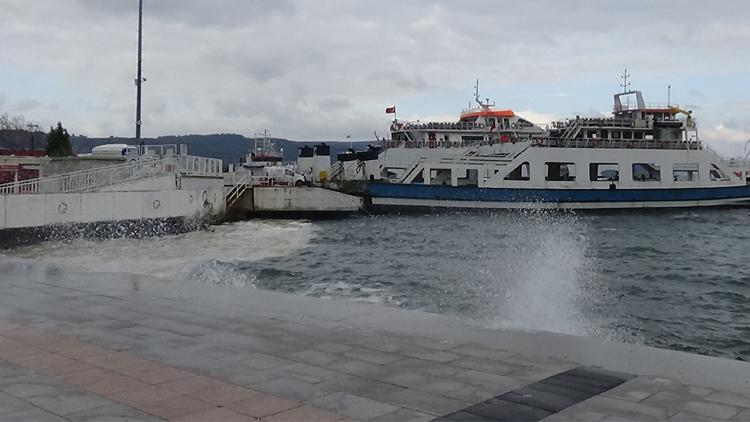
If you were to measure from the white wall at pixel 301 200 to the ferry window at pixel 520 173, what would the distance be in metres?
11.0

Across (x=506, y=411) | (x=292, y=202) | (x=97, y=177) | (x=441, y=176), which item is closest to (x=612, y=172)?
(x=441, y=176)

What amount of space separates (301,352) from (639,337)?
6274 mm

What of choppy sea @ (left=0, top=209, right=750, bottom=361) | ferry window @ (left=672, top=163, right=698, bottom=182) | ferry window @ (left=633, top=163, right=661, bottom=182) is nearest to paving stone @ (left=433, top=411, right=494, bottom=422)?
choppy sea @ (left=0, top=209, right=750, bottom=361)

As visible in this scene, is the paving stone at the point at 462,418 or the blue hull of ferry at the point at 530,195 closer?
the paving stone at the point at 462,418

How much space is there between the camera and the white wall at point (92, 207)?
21984 millimetres

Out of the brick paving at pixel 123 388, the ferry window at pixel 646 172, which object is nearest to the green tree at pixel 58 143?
the ferry window at pixel 646 172

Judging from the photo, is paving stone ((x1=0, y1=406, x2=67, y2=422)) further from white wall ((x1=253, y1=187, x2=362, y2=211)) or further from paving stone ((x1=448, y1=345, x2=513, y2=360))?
white wall ((x1=253, y1=187, x2=362, y2=211))

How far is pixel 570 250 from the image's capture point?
2264cm

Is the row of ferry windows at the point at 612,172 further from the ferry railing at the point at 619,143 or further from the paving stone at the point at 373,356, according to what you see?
the paving stone at the point at 373,356

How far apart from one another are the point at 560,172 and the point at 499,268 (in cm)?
3146

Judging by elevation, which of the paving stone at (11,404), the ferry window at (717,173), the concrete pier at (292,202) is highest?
the ferry window at (717,173)

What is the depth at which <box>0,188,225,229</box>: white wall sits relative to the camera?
22.0 m

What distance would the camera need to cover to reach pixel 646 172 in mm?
49656

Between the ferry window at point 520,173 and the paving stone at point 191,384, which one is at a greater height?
the ferry window at point 520,173
